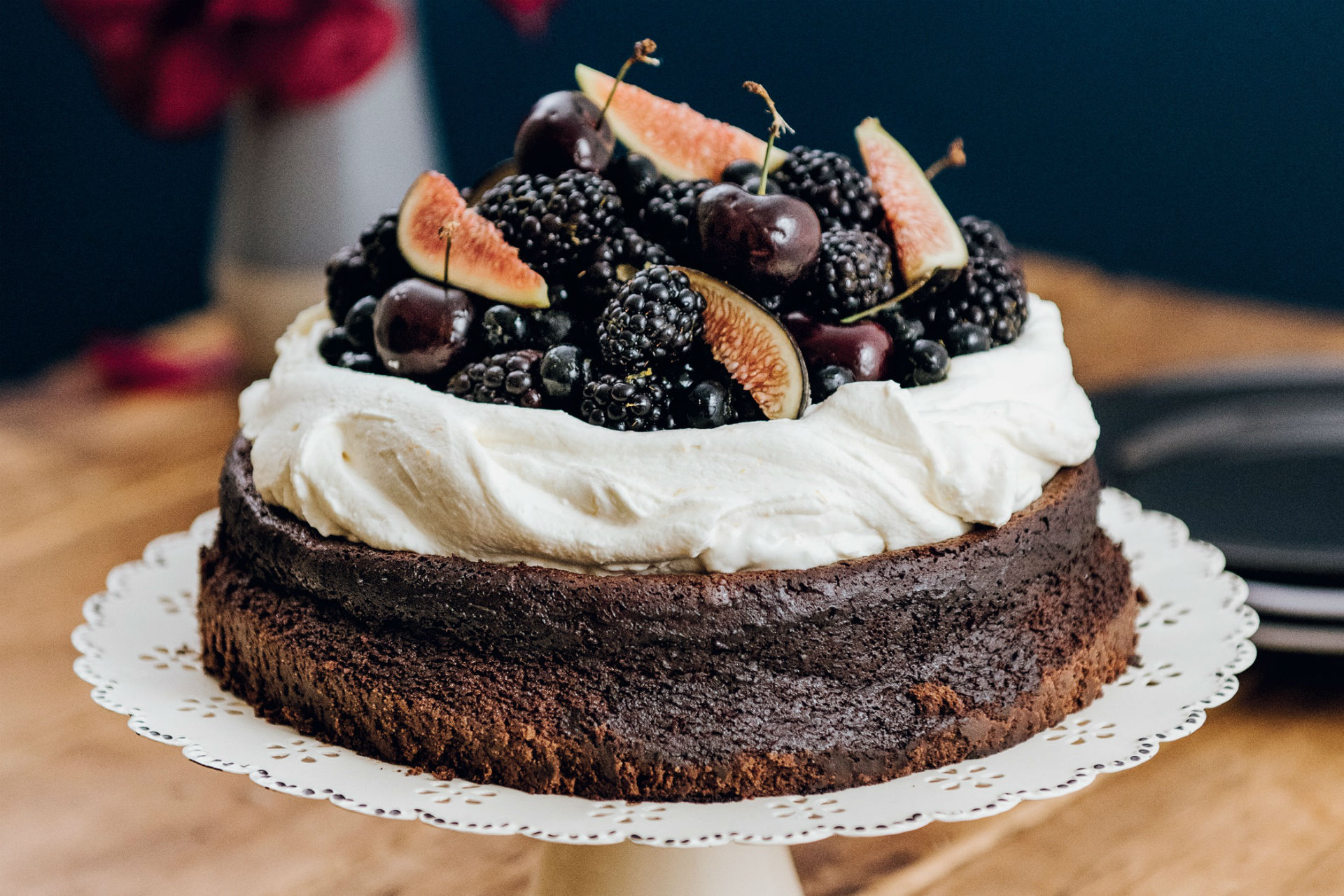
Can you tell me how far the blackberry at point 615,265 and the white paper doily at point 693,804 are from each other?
0.69 meters

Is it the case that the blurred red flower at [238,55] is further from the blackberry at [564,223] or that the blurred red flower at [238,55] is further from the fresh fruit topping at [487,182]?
the blackberry at [564,223]

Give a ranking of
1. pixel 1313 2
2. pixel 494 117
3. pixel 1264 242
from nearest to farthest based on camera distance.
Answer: pixel 1313 2 < pixel 1264 242 < pixel 494 117

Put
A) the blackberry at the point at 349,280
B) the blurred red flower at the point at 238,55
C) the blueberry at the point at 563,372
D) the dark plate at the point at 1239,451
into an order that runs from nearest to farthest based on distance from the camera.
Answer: the blueberry at the point at 563,372
the blackberry at the point at 349,280
the dark plate at the point at 1239,451
the blurred red flower at the point at 238,55

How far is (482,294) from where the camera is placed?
79.4 inches

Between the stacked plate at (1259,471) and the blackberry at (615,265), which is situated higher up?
the blackberry at (615,265)

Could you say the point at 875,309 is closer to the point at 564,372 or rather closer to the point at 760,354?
the point at 760,354

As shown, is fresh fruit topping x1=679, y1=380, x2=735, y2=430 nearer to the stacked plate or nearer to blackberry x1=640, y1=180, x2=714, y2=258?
blackberry x1=640, y1=180, x2=714, y2=258

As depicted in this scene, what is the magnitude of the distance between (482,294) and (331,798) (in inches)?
28.4

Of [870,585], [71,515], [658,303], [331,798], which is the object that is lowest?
[71,515]

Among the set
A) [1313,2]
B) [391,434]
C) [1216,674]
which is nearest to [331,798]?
[391,434]

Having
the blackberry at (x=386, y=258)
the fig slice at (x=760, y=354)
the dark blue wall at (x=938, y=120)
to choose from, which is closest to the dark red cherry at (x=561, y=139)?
the blackberry at (x=386, y=258)

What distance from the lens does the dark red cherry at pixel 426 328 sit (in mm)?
1987

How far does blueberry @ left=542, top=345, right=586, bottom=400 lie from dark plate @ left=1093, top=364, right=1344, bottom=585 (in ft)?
4.24

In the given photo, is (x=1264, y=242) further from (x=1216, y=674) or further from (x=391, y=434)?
(x=391, y=434)
